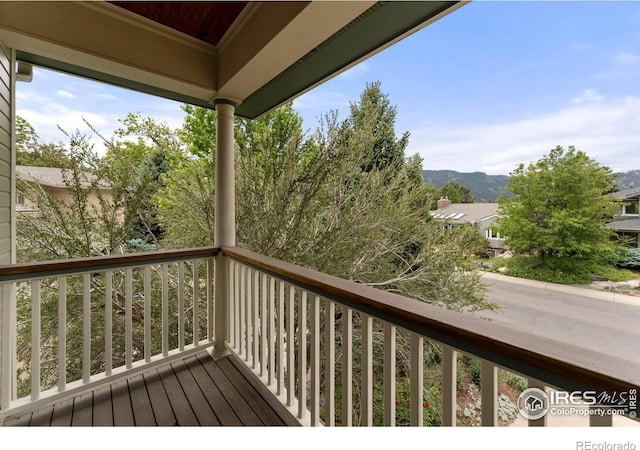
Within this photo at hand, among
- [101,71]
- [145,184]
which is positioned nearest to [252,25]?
[101,71]

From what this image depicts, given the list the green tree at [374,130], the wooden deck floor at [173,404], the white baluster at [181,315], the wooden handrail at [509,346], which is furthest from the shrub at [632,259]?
the green tree at [374,130]

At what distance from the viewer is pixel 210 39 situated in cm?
236

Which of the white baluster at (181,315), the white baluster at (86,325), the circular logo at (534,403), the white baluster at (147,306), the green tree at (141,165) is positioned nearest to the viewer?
the circular logo at (534,403)

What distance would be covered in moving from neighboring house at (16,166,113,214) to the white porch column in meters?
2.68

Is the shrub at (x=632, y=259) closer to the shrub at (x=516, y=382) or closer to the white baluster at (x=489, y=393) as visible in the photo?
the shrub at (x=516, y=382)

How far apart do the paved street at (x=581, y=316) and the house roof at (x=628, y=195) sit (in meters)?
0.38

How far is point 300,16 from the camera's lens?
1.54 metres

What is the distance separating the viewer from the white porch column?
2.54 meters

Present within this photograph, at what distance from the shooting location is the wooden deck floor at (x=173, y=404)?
1.72 m

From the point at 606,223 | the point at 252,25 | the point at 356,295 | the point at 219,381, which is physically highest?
the point at 252,25

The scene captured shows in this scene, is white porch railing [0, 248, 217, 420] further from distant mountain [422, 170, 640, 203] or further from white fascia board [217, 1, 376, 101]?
distant mountain [422, 170, 640, 203]

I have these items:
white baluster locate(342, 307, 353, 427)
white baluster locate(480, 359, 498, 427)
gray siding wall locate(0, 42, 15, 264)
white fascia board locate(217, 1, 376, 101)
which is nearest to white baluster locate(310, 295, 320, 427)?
white baluster locate(342, 307, 353, 427)
